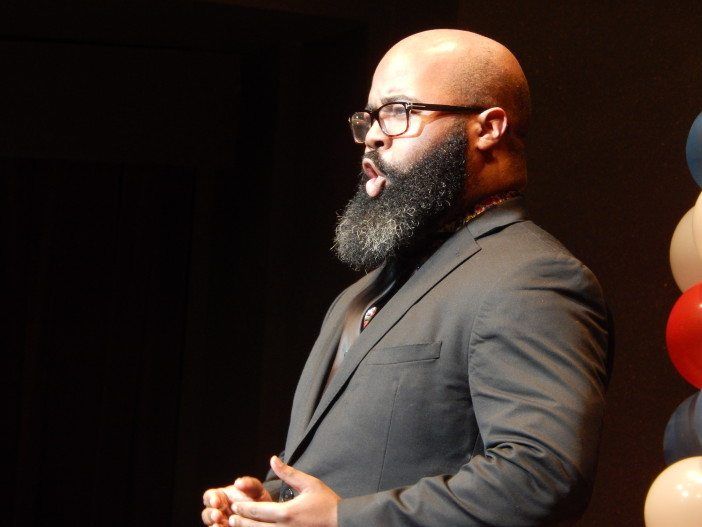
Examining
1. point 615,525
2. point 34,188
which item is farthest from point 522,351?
point 34,188

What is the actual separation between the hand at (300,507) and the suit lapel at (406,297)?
7.3 inches

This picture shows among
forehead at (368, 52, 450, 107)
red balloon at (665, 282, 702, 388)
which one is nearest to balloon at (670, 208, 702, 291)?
red balloon at (665, 282, 702, 388)

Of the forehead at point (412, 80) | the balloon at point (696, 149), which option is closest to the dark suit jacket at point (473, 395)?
the forehead at point (412, 80)

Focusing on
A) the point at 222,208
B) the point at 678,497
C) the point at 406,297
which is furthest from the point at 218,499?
the point at 222,208

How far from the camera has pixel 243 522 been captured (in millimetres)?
1421

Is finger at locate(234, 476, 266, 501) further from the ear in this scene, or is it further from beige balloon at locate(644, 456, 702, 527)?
beige balloon at locate(644, 456, 702, 527)

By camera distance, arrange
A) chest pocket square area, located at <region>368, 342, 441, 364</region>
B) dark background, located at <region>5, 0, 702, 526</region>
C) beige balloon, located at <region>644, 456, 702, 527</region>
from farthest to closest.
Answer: dark background, located at <region>5, 0, 702, 526</region> < beige balloon, located at <region>644, 456, 702, 527</region> < chest pocket square area, located at <region>368, 342, 441, 364</region>

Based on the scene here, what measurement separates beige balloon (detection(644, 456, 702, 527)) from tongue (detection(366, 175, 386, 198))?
886 mm

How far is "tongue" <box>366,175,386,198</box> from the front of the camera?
5.50 ft

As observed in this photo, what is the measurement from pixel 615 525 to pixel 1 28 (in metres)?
2.41

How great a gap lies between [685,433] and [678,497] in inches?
9.0

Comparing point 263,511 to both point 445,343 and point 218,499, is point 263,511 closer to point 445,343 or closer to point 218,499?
point 218,499

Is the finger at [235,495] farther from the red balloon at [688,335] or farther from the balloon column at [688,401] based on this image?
the red balloon at [688,335]

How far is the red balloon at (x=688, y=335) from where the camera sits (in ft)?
7.04
